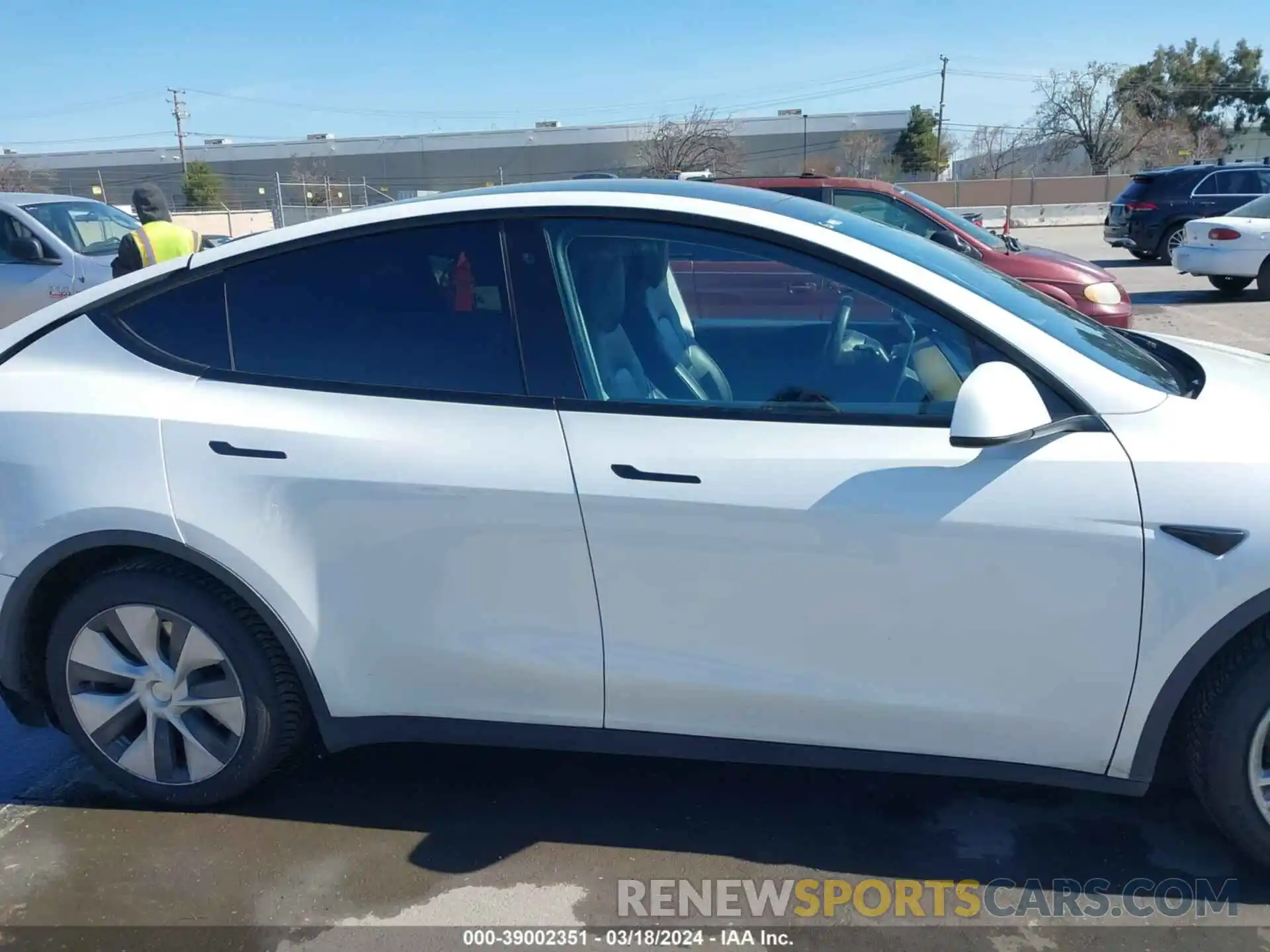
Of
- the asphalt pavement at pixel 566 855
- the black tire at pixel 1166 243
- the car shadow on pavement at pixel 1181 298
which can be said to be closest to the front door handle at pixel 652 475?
the asphalt pavement at pixel 566 855

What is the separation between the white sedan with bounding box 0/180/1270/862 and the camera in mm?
2447

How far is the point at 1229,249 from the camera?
13562mm

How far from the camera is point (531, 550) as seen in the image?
2.66 meters

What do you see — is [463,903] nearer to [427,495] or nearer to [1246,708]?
[427,495]

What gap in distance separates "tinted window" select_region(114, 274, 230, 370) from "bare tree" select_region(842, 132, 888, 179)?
185 ft

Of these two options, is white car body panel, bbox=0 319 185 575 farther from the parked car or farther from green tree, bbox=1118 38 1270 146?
green tree, bbox=1118 38 1270 146

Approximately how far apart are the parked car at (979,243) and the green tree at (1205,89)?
6463 centimetres

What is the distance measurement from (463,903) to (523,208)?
6.07 ft

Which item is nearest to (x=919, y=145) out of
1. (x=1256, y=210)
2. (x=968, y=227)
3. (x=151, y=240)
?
(x=1256, y=210)

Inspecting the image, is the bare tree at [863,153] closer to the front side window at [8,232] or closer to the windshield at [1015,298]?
the front side window at [8,232]

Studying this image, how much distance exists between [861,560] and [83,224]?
10.8 m

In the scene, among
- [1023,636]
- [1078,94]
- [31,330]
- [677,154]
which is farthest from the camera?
[1078,94]

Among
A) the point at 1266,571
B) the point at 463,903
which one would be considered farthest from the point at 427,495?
the point at 1266,571

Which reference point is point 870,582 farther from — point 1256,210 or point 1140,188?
point 1140,188
